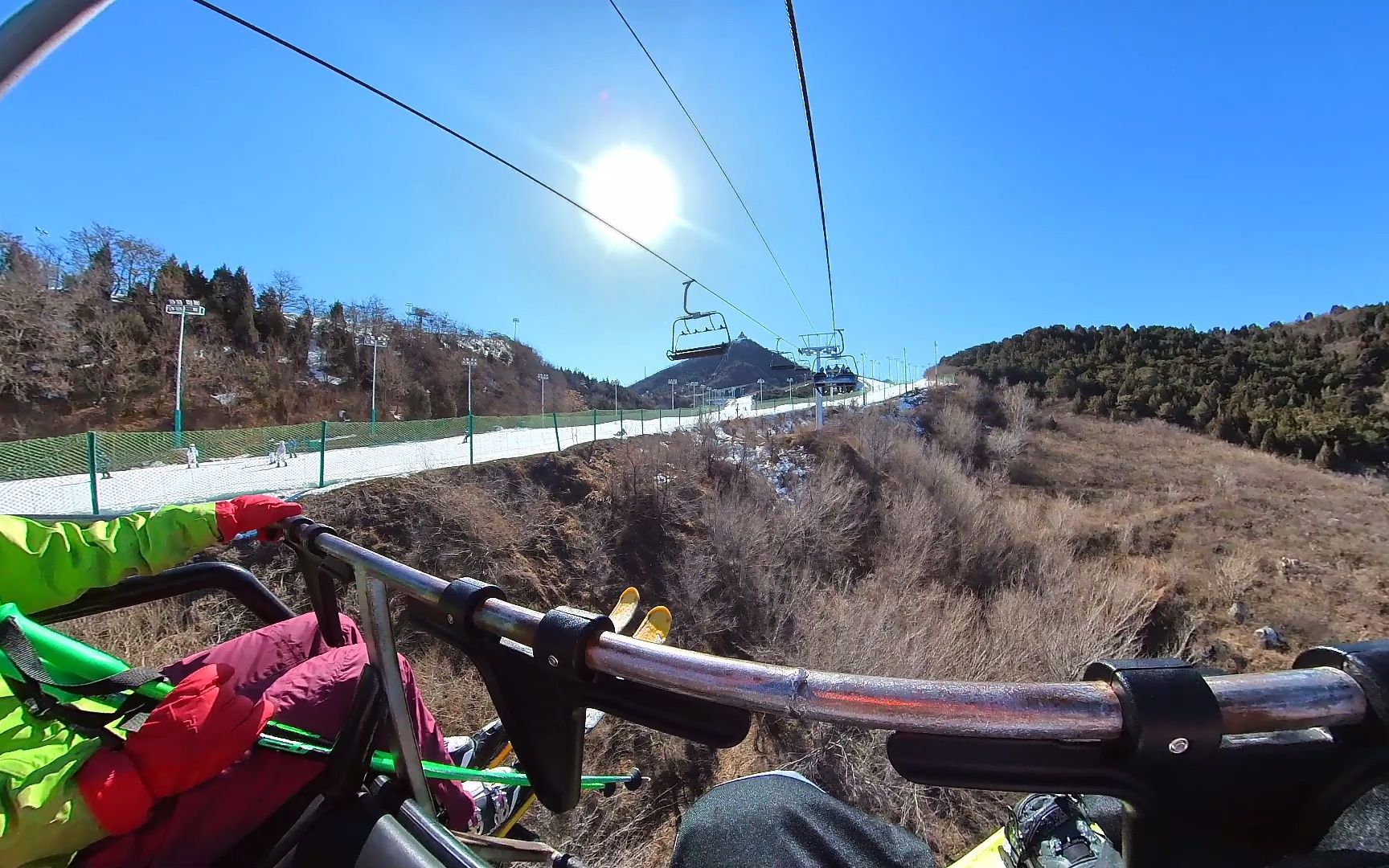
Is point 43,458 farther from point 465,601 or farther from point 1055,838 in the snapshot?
point 1055,838

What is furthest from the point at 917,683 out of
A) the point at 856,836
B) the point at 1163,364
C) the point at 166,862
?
the point at 1163,364

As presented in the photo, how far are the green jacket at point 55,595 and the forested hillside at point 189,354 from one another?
127 feet

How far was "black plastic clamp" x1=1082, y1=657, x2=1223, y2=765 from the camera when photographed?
579 millimetres

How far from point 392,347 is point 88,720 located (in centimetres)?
5520

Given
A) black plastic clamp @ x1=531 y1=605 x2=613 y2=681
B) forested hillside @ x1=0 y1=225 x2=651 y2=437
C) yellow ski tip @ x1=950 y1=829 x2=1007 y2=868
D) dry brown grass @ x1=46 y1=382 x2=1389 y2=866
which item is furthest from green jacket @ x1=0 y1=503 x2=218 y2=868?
forested hillside @ x1=0 y1=225 x2=651 y2=437

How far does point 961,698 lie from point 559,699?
1.99 ft

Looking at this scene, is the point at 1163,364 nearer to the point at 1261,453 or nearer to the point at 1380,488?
the point at 1261,453

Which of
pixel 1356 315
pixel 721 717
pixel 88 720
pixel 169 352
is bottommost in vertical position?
pixel 88 720

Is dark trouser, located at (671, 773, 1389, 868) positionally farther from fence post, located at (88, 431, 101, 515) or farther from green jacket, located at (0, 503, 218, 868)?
fence post, located at (88, 431, 101, 515)

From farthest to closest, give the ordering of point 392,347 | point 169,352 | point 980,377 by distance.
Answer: point 980,377
point 392,347
point 169,352

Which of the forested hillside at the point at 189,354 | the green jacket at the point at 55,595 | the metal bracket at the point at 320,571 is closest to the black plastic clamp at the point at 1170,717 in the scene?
the metal bracket at the point at 320,571

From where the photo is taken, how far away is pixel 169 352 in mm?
33719

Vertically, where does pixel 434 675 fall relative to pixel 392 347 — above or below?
below

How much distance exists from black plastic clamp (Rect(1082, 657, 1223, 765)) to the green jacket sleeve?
258 centimetres
